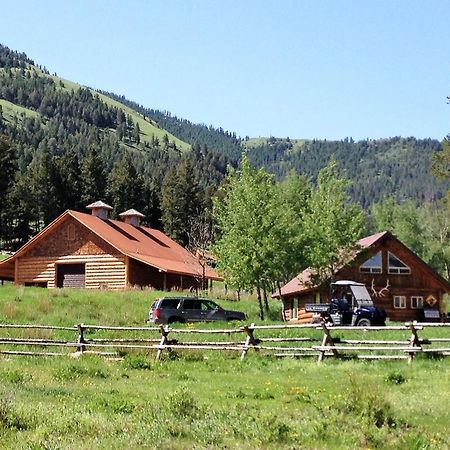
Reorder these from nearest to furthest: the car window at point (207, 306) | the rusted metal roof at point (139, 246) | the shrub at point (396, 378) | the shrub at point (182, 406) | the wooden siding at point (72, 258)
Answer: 1. the shrub at point (182, 406)
2. the shrub at point (396, 378)
3. the car window at point (207, 306)
4. the wooden siding at point (72, 258)
5. the rusted metal roof at point (139, 246)

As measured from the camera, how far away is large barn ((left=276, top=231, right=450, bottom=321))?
5066cm

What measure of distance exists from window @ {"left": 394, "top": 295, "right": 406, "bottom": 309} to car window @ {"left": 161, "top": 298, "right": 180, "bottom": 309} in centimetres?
1983

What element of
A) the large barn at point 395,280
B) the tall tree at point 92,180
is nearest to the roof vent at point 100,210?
the large barn at point 395,280

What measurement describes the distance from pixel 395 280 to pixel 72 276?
79.8ft

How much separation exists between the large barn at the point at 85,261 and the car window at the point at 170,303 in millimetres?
15156

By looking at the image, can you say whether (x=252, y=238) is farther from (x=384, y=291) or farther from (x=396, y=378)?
(x=396, y=378)

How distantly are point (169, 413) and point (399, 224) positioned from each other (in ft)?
272

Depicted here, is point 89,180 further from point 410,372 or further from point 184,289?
point 410,372

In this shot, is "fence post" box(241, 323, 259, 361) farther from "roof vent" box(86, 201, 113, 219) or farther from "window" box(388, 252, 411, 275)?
"roof vent" box(86, 201, 113, 219)

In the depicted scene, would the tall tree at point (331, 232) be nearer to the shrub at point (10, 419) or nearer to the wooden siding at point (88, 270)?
the wooden siding at point (88, 270)

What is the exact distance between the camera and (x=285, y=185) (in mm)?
75562

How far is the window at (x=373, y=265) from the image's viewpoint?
167 ft

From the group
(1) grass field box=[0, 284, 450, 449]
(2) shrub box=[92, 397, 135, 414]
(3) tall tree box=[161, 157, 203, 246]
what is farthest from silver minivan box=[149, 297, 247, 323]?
(3) tall tree box=[161, 157, 203, 246]

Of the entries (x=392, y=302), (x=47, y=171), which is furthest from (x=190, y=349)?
(x=47, y=171)
